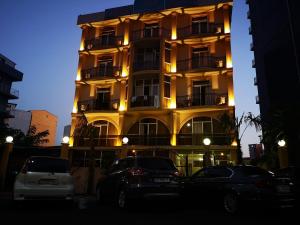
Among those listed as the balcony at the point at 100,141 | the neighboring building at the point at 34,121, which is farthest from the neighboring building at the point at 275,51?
the neighboring building at the point at 34,121

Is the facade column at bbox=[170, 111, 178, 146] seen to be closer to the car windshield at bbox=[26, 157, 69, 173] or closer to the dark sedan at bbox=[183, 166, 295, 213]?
the dark sedan at bbox=[183, 166, 295, 213]

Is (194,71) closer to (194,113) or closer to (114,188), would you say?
(194,113)

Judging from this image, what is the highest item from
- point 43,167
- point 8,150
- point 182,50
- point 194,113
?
point 182,50

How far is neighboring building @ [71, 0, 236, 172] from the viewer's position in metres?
24.2

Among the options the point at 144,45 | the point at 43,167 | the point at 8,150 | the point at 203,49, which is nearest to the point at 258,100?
the point at 203,49

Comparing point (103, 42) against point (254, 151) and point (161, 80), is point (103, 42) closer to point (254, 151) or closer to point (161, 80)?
point (161, 80)

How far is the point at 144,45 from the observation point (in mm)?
27109

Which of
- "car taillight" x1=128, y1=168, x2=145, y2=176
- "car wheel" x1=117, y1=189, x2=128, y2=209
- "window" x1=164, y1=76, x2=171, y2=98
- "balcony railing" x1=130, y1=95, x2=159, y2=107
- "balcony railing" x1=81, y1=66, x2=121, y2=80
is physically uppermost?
"balcony railing" x1=81, y1=66, x2=121, y2=80

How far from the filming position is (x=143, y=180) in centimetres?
816

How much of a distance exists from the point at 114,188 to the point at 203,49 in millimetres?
20085

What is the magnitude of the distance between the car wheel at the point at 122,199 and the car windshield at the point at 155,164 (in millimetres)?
1014

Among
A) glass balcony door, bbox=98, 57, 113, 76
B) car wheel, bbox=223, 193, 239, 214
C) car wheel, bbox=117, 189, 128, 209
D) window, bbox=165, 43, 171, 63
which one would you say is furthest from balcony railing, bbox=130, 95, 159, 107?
car wheel, bbox=223, 193, 239, 214

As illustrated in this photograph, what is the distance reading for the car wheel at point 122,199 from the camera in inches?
336

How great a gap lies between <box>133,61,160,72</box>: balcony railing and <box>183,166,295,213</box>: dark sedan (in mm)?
17130
